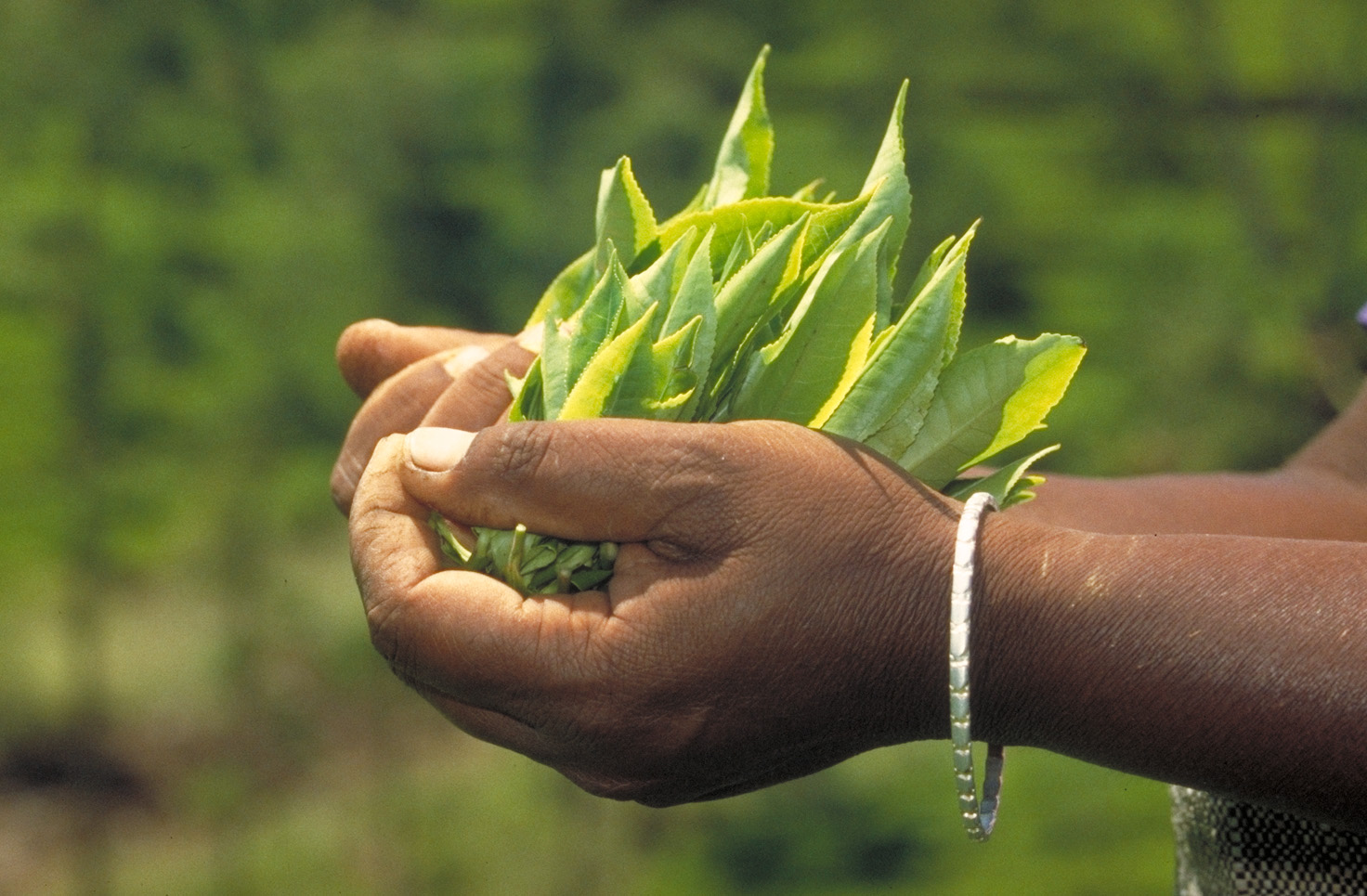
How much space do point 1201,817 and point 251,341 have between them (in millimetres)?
2252

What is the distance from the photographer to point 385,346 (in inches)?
54.0

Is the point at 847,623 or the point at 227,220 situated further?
the point at 227,220

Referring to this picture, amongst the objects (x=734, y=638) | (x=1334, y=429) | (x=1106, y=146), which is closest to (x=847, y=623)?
(x=734, y=638)

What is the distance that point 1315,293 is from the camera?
3.16 m

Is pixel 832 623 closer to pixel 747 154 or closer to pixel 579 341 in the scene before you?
pixel 579 341

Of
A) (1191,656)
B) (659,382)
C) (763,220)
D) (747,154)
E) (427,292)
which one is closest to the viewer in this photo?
(1191,656)

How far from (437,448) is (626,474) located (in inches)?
6.5

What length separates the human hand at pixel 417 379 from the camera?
1152mm

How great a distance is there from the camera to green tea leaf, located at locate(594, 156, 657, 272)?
1.12m

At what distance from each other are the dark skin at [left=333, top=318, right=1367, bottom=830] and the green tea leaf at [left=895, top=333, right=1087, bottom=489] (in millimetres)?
123

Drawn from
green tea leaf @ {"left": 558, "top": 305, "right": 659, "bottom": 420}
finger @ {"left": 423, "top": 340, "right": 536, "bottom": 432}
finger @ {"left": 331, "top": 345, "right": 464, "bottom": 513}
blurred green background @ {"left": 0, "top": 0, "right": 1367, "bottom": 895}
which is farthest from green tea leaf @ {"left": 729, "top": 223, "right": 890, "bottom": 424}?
blurred green background @ {"left": 0, "top": 0, "right": 1367, "bottom": 895}

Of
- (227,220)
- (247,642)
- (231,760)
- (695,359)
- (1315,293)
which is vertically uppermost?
(695,359)

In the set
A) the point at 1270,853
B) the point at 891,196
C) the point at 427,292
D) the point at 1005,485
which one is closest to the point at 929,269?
the point at 891,196

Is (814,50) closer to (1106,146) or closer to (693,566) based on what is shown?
(1106,146)
